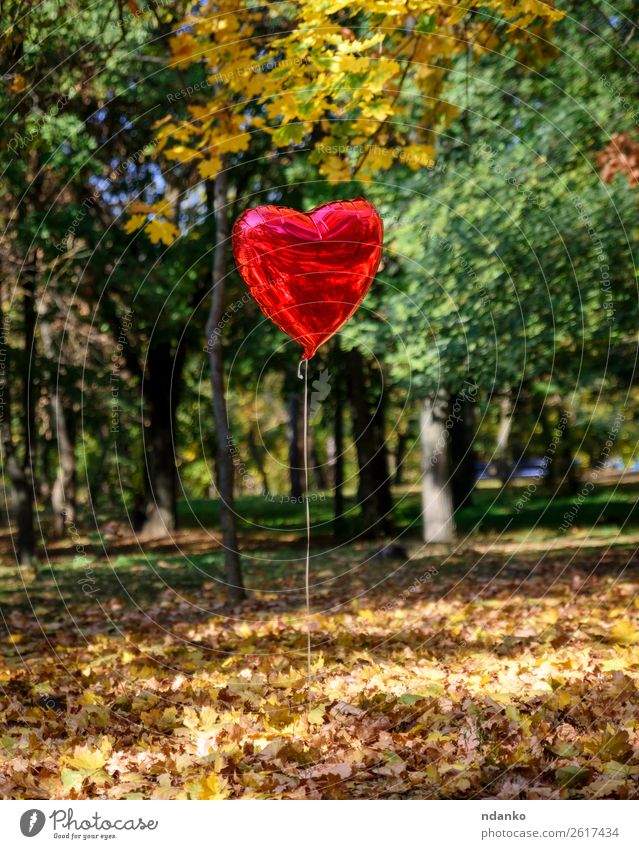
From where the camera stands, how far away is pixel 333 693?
5.33 m

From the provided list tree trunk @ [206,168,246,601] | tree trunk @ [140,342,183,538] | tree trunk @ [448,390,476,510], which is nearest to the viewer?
tree trunk @ [206,168,246,601]

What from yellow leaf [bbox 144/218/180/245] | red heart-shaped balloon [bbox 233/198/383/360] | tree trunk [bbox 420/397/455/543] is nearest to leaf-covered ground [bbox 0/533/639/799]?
red heart-shaped balloon [bbox 233/198/383/360]

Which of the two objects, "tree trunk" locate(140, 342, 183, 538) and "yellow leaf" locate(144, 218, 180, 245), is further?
"tree trunk" locate(140, 342, 183, 538)

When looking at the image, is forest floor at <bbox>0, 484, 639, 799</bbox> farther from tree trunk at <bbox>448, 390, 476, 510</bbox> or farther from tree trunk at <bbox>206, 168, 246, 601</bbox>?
tree trunk at <bbox>448, 390, 476, 510</bbox>

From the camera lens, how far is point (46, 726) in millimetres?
5129

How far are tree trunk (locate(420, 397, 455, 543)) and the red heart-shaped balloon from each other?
918cm

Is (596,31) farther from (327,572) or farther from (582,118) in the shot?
(327,572)

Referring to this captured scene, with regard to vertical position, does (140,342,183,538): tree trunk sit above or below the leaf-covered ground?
above

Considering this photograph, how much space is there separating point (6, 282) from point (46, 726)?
1008cm

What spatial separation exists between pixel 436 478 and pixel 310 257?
1061 cm

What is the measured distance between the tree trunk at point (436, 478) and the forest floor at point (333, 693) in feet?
16.0

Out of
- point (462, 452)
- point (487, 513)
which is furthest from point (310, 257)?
point (462, 452)

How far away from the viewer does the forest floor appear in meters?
4.13
